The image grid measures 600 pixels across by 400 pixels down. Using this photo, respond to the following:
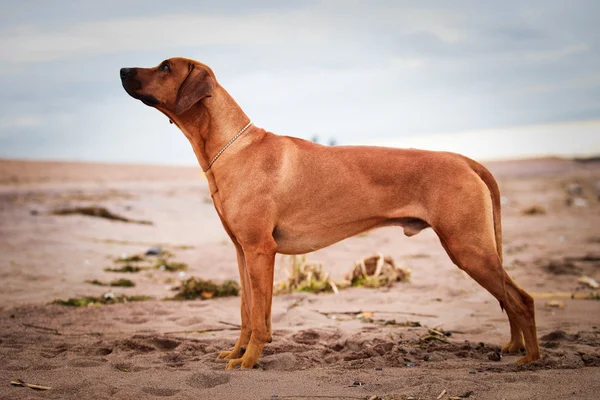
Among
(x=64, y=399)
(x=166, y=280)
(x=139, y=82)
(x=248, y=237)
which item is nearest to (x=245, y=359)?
(x=248, y=237)

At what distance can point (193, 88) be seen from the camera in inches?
207

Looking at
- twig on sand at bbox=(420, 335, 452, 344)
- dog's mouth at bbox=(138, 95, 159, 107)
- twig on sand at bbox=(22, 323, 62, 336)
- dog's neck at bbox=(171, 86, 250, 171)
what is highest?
dog's mouth at bbox=(138, 95, 159, 107)

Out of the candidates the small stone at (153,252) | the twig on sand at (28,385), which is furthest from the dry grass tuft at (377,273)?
the twig on sand at (28,385)

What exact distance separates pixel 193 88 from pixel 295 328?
290 cm

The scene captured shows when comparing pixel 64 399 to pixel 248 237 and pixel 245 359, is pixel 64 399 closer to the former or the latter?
pixel 245 359

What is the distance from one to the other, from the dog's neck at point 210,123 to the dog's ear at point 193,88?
0.49 feet

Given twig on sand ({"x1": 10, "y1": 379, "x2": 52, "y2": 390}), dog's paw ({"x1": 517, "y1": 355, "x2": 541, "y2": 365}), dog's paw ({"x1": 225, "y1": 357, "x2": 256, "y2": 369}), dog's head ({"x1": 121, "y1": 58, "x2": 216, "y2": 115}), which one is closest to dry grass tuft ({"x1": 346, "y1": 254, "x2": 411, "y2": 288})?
dog's paw ({"x1": 517, "y1": 355, "x2": 541, "y2": 365})

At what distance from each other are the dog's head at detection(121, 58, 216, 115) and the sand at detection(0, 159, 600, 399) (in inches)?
87.3

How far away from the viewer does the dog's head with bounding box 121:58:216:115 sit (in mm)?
5203

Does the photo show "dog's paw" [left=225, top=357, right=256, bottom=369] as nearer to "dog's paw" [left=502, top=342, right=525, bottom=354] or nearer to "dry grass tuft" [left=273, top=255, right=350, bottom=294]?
"dog's paw" [left=502, top=342, right=525, bottom=354]

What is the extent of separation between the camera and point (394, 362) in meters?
5.23

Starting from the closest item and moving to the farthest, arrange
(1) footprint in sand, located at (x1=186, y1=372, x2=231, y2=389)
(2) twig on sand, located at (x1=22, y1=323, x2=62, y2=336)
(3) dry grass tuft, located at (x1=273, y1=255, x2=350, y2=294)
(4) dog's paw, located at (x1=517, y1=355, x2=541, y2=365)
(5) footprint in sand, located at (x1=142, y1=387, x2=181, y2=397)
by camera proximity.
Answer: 1. (5) footprint in sand, located at (x1=142, y1=387, x2=181, y2=397)
2. (1) footprint in sand, located at (x1=186, y1=372, x2=231, y2=389)
3. (4) dog's paw, located at (x1=517, y1=355, x2=541, y2=365)
4. (2) twig on sand, located at (x1=22, y1=323, x2=62, y2=336)
5. (3) dry grass tuft, located at (x1=273, y1=255, x2=350, y2=294)

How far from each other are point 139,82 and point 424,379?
10.8 feet

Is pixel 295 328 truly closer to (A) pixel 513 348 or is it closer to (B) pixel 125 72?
(A) pixel 513 348
